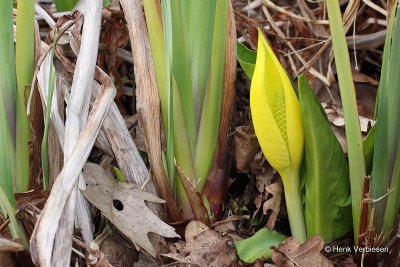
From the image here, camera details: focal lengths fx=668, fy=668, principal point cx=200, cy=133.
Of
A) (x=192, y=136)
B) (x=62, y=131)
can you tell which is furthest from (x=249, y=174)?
(x=62, y=131)

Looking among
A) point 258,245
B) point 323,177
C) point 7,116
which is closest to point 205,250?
point 258,245

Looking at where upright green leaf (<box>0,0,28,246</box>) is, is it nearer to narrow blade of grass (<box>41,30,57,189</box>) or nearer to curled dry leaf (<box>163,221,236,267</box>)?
narrow blade of grass (<box>41,30,57,189</box>)

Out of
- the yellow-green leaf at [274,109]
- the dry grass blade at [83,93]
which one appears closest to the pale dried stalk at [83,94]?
the dry grass blade at [83,93]

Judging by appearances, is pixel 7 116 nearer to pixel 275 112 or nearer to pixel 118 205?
pixel 118 205

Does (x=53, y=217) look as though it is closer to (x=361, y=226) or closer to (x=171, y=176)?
(x=171, y=176)

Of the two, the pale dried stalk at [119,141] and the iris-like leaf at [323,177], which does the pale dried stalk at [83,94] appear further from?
the iris-like leaf at [323,177]
